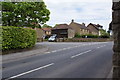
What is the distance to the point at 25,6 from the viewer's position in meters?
22.5

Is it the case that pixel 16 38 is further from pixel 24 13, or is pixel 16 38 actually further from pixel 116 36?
pixel 116 36

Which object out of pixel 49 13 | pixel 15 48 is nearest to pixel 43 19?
pixel 49 13

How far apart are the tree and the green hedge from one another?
2.63 m

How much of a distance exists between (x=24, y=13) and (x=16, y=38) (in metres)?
5.32

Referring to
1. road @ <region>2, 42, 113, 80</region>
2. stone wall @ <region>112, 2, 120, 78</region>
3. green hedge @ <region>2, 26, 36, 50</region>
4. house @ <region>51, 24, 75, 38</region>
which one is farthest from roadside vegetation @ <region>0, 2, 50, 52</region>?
house @ <region>51, 24, 75, 38</region>

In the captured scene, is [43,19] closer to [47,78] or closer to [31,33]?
[31,33]

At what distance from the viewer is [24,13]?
2303cm

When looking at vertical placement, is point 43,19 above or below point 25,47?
above

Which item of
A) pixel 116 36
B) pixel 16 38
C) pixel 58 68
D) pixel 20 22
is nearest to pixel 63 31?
pixel 20 22

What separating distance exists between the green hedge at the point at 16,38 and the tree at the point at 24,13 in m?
2.63

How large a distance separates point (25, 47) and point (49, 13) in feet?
28.5

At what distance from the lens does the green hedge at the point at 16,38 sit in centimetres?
1702

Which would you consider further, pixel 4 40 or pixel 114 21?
pixel 4 40

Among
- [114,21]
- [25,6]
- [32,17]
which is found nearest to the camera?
[114,21]
